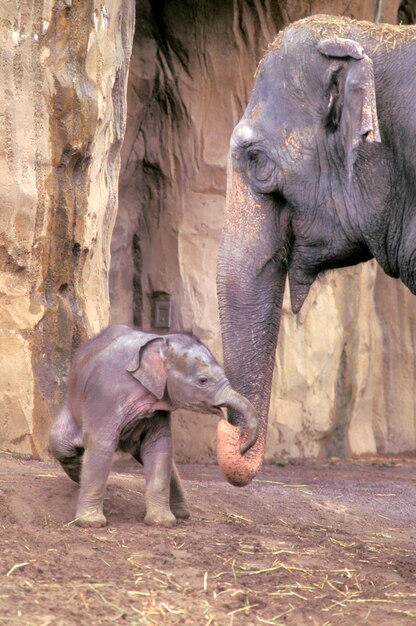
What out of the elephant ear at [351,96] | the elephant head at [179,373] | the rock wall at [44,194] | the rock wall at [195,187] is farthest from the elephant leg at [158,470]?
the rock wall at [195,187]

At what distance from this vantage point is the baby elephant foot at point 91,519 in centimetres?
521

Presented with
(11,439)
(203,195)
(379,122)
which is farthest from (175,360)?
(203,195)

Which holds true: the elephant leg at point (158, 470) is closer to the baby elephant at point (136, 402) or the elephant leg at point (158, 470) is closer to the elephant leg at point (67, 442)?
the baby elephant at point (136, 402)

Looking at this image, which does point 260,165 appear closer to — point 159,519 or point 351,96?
point 351,96

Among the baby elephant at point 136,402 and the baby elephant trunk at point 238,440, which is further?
the baby elephant at point 136,402

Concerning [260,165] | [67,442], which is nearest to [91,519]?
[67,442]

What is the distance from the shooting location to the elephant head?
17.7 ft

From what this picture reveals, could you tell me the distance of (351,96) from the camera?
4867 mm

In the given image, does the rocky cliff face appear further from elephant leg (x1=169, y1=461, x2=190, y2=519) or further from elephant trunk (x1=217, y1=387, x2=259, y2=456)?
elephant trunk (x1=217, y1=387, x2=259, y2=456)

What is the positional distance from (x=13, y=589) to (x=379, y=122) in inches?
89.5

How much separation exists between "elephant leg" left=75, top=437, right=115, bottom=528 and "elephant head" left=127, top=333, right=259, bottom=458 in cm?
33

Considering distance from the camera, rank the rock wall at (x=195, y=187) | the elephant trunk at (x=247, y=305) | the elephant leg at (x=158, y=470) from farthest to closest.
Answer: the rock wall at (x=195, y=187) < the elephant leg at (x=158, y=470) < the elephant trunk at (x=247, y=305)

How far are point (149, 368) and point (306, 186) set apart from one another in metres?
1.02

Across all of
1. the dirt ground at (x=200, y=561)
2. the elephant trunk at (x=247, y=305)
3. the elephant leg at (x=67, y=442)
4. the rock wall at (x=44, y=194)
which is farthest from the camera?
the rock wall at (x=44, y=194)
